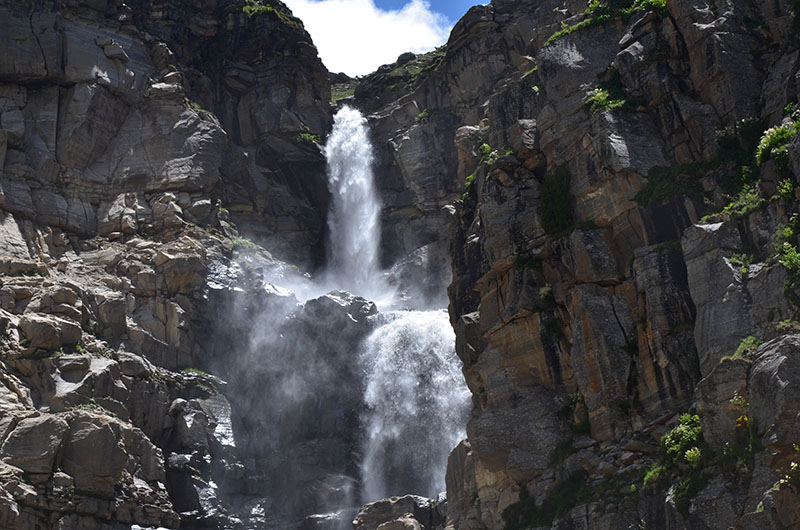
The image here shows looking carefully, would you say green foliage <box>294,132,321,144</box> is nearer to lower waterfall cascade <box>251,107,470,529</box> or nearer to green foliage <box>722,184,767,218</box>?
lower waterfall cascade <box>251,107,470,529</box>

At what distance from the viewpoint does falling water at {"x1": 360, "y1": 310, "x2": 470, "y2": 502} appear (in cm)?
5116

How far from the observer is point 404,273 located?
6994 centimetres

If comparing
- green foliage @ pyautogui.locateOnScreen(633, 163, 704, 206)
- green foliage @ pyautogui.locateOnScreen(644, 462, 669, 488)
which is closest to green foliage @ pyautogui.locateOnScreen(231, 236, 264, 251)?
green foliage @ pyautogui.locateOnScreen(633, 163, 704, 206)

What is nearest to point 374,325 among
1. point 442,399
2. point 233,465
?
point 442,399

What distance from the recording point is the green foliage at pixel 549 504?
3166 cm

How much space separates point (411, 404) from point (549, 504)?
22.2 meters

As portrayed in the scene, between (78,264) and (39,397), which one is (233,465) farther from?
(78,264)

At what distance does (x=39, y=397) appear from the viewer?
43.4m

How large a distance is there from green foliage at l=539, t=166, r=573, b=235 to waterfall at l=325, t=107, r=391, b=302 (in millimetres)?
33468

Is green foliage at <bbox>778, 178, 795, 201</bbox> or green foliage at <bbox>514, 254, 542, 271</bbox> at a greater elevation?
green foliage at <bbox>514, 254, 542, 271</bbox>

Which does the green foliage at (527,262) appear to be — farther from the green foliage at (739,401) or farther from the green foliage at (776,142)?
the green foliage at (739,401)

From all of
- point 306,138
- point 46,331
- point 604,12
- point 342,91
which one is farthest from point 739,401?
point 342,91

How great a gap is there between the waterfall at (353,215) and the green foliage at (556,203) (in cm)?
3347

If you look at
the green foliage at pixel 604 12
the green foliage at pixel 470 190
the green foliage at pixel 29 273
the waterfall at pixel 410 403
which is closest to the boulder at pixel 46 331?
the green foliage at pixel 29 273
